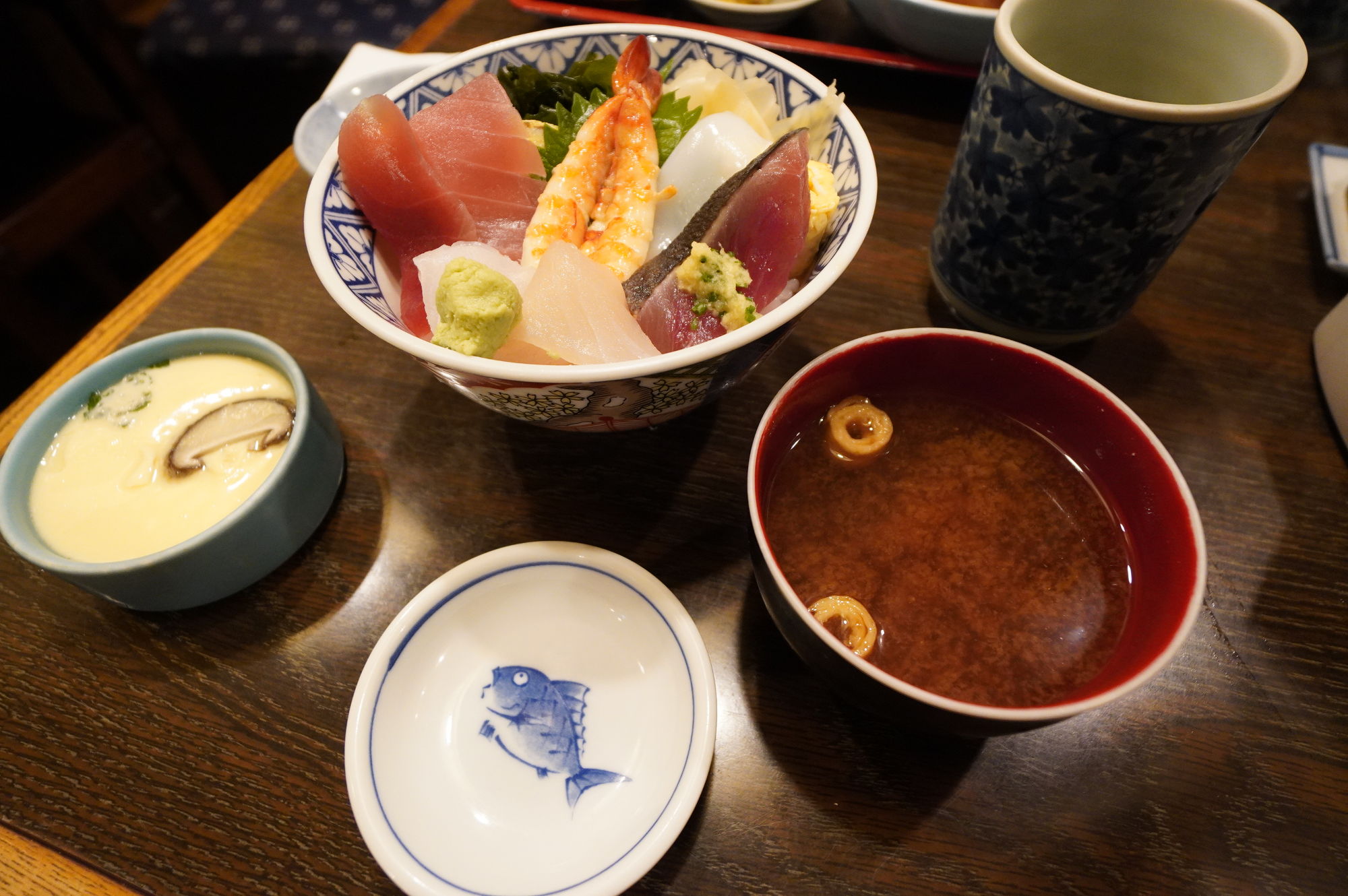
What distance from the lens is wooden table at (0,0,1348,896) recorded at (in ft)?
2.76

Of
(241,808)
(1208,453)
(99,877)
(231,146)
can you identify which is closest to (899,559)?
(1208,453)

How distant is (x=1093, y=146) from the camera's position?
37.8 inches

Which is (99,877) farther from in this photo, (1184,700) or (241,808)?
(1184,700)

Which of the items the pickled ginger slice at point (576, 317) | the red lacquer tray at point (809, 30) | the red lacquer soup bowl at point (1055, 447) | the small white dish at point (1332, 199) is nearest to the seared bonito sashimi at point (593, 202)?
the pickled ginger slice at point (576, 317)

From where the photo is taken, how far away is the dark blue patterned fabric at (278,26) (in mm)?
2760

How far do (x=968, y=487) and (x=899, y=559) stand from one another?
16cm

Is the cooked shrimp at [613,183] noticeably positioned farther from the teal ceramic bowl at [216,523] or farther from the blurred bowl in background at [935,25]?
the blurred bowl in background at [935,25]

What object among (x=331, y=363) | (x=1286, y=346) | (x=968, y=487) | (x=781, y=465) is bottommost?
(x=1286, y=346)

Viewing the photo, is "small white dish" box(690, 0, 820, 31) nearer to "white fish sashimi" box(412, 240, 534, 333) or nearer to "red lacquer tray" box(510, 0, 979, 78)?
"red lacquer tray" box(510, 0, 979, 78)

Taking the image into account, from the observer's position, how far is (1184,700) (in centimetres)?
95

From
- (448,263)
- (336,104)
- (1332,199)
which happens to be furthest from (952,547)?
(336,104)

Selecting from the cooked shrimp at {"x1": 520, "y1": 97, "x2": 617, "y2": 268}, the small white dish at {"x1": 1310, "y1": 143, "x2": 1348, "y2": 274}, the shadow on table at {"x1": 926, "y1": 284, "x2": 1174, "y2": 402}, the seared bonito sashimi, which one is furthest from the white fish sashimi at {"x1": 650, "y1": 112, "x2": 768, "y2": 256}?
the small white dish at {"x1": 1310, "y1": 143, "x2": 1348, "y2": 274}

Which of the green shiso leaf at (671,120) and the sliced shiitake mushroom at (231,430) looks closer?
the sliced shiitake mushroom at (231,430)

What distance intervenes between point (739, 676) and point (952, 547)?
1.12ft
